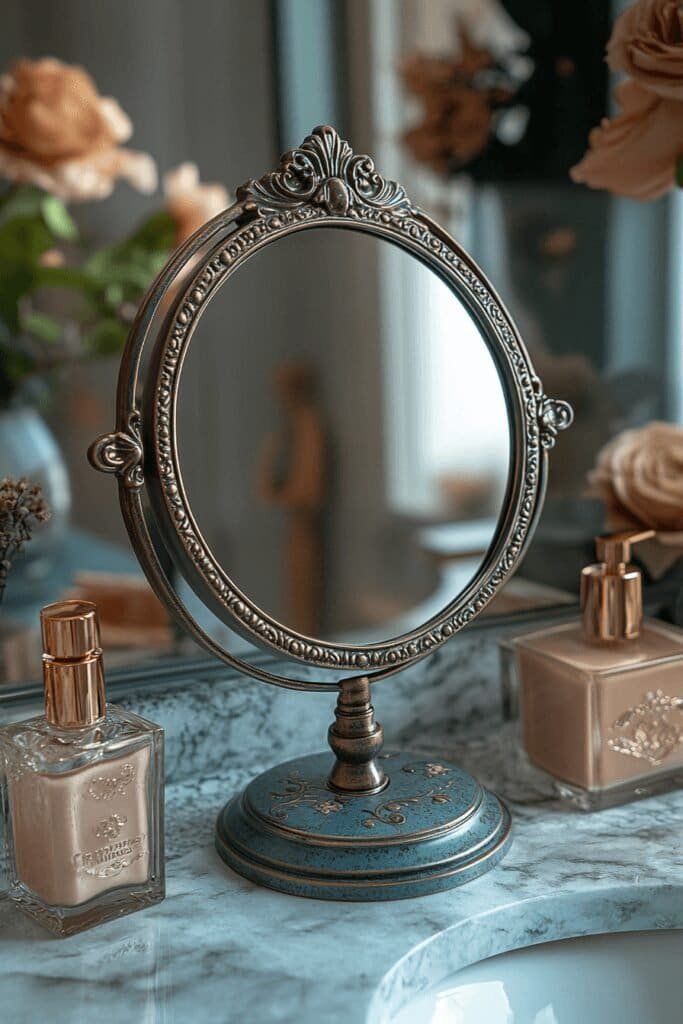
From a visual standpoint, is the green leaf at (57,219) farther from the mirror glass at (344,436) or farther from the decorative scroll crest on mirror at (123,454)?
the decorative scroll crest on mirror at (123,454)

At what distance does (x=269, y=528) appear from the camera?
75 centimetres

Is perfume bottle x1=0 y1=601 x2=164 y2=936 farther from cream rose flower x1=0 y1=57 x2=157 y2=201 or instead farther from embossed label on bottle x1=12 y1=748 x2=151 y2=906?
cream rose flower x1=0 y1=57 x2=157 y2=201

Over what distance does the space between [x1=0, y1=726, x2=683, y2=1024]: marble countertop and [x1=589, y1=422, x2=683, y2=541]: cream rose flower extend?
201 millimetres

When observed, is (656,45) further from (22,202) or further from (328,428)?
(22,202)

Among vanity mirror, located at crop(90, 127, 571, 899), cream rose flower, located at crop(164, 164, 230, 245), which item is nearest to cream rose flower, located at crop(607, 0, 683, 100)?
vanity mirror, located at crop(90, 127, 571, 899)

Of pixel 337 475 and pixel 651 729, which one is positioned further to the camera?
pixel 337 475

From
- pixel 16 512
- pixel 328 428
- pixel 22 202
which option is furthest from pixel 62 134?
pixel 16 512

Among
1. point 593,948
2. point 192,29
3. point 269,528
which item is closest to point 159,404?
point 269,528

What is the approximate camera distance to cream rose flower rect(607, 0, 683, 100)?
2.13ft

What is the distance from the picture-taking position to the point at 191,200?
34.3 inches

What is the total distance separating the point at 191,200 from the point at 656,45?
0.37 metres

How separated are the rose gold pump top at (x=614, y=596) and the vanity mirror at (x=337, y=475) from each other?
0.20 ft

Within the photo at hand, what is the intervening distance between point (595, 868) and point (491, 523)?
202 mm

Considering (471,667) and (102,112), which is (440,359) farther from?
(102,112)
